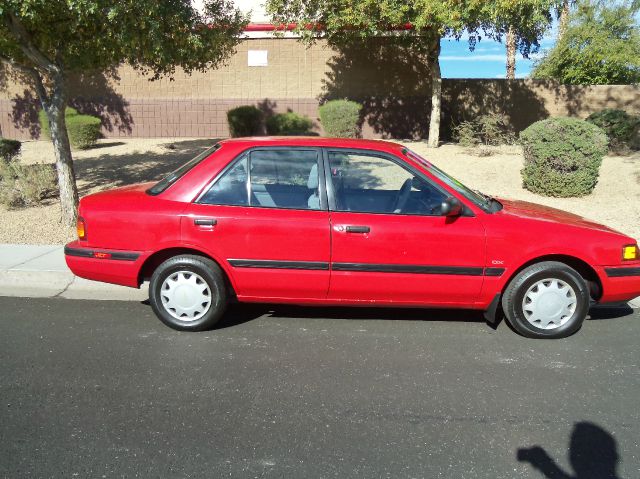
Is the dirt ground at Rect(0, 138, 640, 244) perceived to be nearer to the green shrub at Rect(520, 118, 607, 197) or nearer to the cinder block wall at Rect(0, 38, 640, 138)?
the green shrub at Rect(520, 118, 607, 197)

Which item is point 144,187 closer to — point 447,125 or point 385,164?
point 385,164

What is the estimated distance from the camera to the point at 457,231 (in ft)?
16.0

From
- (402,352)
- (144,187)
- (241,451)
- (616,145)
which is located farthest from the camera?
(616,145)

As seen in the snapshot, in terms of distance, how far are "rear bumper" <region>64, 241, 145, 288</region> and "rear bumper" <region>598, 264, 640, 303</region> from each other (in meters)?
3.91

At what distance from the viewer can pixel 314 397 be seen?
4008 millimetres

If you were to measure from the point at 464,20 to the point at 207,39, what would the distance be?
7.71m

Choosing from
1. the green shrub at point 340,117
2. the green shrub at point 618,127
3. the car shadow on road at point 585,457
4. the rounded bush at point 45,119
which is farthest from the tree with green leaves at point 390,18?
the car shadow on road at point 585,457

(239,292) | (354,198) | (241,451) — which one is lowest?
(241,451)

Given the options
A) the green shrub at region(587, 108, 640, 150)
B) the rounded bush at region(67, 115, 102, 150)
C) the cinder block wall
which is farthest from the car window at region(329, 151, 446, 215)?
the cinder block wall

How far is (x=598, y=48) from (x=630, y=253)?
16616mm

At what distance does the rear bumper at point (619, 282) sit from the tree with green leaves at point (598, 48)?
16250mm

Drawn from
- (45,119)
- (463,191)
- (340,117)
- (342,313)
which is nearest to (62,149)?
(342,313)

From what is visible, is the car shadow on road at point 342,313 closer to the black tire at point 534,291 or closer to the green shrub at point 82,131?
the black tire at point 534,291

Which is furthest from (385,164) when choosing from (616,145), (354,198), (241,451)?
(616,145)
